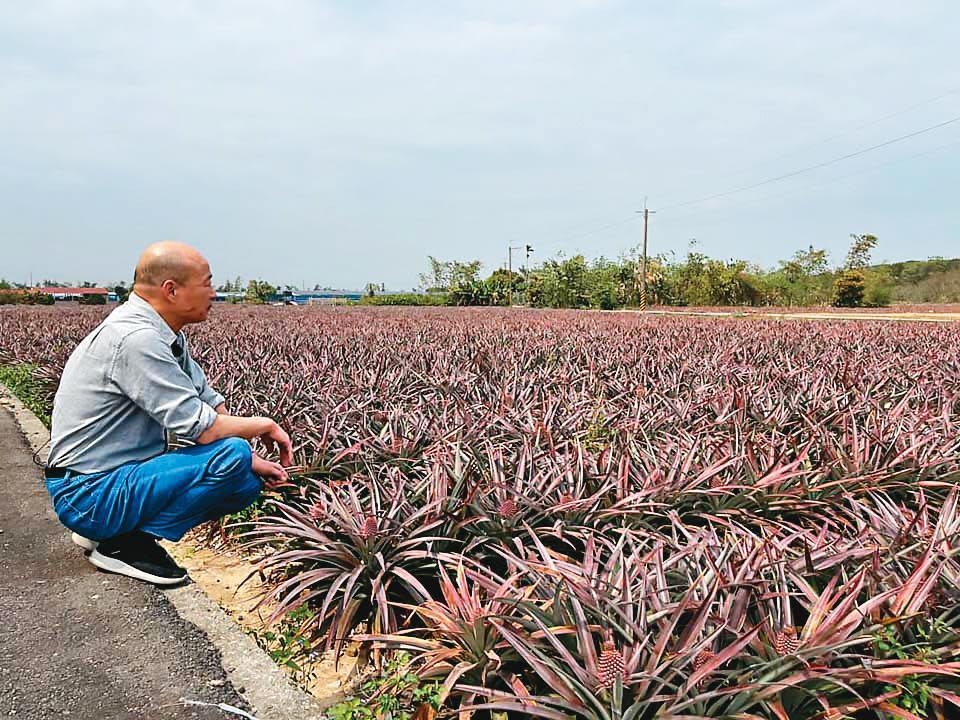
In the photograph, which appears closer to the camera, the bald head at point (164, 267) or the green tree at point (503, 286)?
the bald head at point (164, 267)

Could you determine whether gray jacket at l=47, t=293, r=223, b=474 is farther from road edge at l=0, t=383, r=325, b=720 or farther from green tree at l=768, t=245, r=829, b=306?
green tree at l=768, t=245, r=829, b=306

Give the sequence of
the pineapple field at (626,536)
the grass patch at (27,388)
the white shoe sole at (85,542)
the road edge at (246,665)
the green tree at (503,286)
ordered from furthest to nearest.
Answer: the green tree at (503,286) → the grass patch at (27,388) → the white shoe sole at (85,542) → the road edge at (246,665) → the pineapple field at (626,536)

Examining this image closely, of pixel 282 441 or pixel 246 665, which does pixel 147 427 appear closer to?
pixel 282 441

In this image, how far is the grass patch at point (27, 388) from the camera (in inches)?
299

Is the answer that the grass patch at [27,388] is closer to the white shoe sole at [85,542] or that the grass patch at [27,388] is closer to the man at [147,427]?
the white shoe sole at [85,542]

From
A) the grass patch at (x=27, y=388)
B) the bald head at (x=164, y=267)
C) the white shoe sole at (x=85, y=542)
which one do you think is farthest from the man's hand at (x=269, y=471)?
→ the grass patch at (x=27, y=388)

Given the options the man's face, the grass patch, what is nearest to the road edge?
the man's face

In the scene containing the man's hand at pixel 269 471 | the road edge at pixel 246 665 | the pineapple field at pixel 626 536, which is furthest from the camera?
the man's hand at pixel 269 471

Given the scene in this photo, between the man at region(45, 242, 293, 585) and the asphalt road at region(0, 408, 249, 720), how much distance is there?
11.8 inches

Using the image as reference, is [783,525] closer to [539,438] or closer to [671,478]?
[671,478]

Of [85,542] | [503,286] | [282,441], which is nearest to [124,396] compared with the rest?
[282,441]

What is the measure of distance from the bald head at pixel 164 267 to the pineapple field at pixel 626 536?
107 cm

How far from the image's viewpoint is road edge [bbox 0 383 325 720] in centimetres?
224

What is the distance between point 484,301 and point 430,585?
59765mm
